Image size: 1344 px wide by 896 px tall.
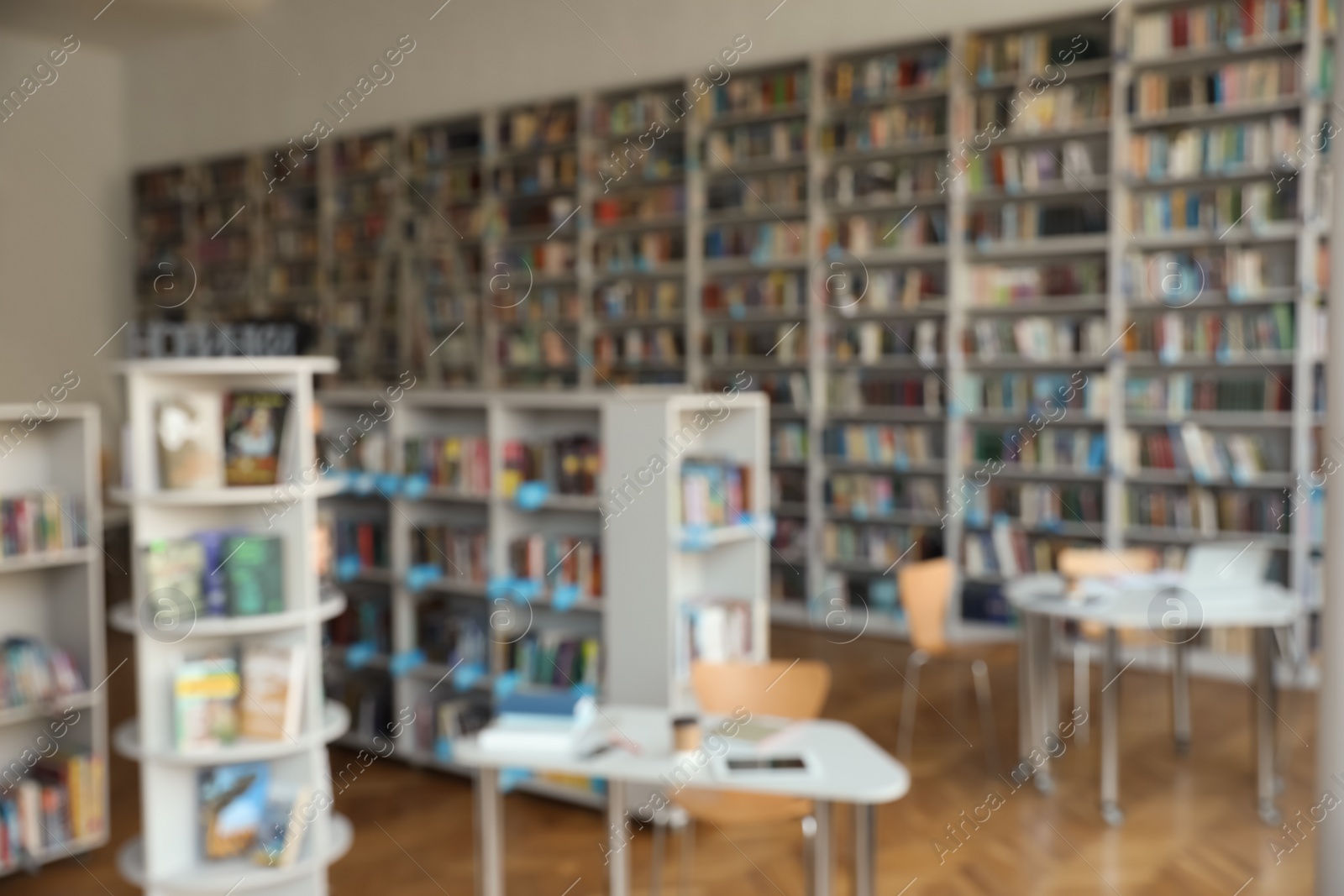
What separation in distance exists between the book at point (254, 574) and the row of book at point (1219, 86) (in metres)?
5.25

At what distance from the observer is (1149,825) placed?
13.2 feet

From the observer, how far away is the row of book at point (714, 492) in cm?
411

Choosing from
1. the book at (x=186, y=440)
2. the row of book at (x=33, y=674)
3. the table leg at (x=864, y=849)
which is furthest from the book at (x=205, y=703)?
the table leg at (x=864, y=849)

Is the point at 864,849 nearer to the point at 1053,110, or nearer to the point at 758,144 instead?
the point at 1053,110

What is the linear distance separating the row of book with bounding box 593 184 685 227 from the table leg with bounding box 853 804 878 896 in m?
5.82

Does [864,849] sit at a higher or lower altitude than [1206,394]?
lower

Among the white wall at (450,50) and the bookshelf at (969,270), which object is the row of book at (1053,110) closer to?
the bookshelf at (969,270)

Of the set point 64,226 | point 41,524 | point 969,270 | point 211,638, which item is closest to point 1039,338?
point 969,270

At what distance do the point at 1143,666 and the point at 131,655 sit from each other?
5934 millimetres

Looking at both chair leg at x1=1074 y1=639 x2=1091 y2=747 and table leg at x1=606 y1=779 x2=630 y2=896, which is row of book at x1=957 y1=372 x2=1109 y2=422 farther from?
table leg at x1=606 y1=779 x2=630 y2=896

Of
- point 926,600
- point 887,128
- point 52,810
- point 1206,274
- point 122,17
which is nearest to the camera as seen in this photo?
point 52,810

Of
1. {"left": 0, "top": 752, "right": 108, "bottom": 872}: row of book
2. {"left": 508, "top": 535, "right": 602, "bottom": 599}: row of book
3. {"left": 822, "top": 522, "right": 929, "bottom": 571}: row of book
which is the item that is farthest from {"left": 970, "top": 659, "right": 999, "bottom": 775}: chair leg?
{"left": 0, "top": 752, "right": 108, "bottom": 872}: row of book

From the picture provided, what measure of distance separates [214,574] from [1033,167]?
5.19 metres

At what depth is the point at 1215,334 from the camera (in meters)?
6.14
